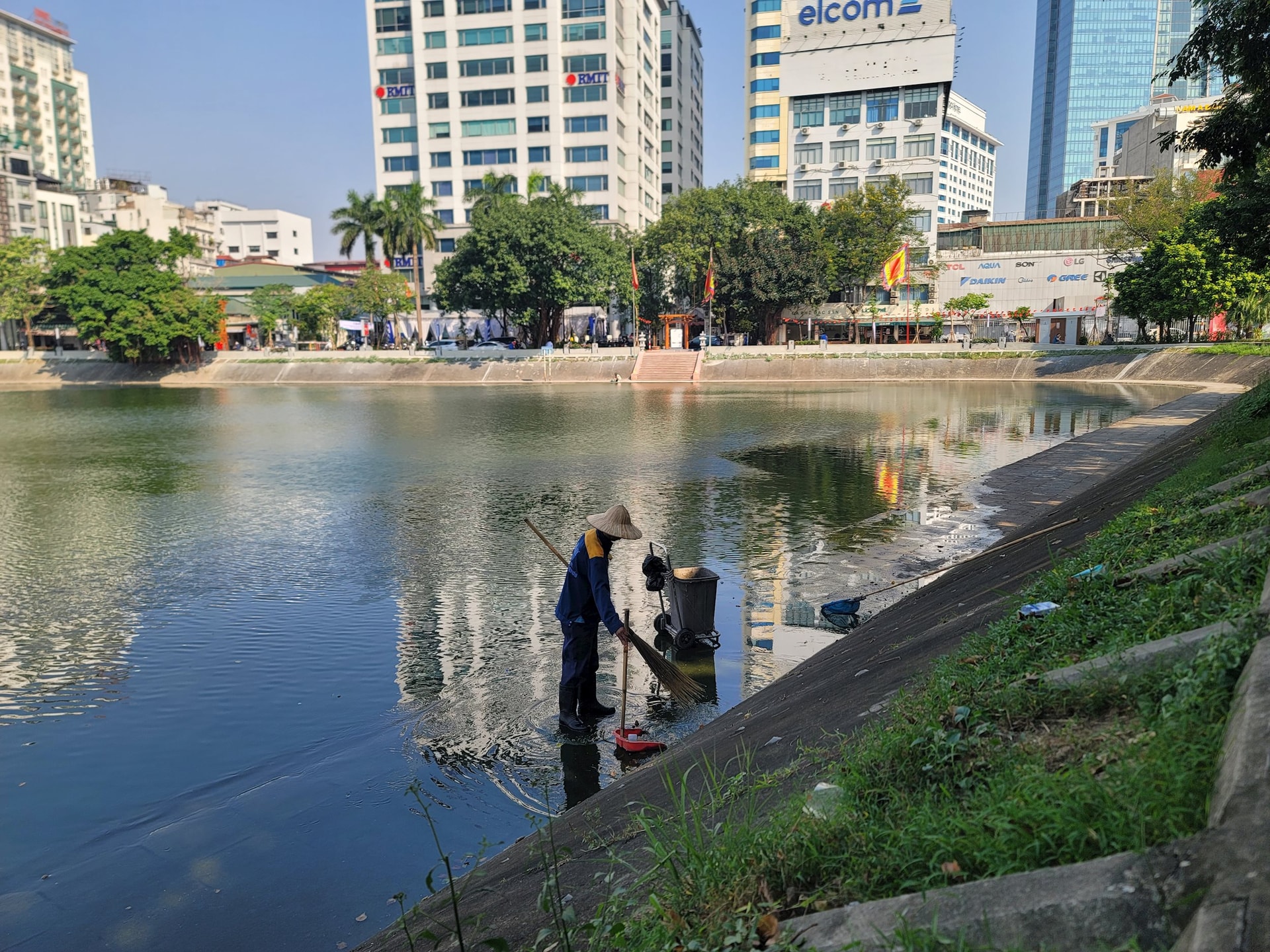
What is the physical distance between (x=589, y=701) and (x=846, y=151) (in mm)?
77303

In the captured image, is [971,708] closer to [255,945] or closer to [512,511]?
[255,945]

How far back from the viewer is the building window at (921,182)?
74.7 meters

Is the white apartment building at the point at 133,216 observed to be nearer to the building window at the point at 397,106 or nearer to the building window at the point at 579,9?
the building window at the point at 397,106

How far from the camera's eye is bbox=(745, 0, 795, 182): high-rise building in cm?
8881

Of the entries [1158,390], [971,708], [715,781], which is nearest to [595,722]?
[715,781]

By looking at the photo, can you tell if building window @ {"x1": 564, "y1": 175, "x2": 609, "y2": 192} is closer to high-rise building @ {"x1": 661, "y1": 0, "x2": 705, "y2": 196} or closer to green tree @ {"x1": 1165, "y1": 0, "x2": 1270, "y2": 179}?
high-rise building @ {"x1": 661, "y1": 0, "x2": 705, "y2": 196}

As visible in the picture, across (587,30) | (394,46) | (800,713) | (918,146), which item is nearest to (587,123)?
(587,30)

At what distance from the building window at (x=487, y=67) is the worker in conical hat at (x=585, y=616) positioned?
77383 millimetres

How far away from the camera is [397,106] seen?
261 ft

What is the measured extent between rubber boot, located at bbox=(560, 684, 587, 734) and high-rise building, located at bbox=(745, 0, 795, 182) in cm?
8725

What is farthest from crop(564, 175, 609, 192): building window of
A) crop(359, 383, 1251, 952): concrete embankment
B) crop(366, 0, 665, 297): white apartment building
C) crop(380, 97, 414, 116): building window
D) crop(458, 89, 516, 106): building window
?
crop(359, 383, 1251, 952): concrete embankment

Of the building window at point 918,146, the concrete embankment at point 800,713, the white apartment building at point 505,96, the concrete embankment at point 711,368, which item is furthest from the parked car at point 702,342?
the concrete embankment at point 800,713

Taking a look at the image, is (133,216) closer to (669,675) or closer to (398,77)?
(398,77)

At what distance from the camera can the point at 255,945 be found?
494 centimetres
